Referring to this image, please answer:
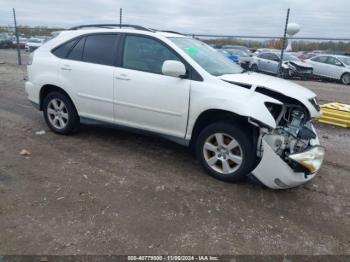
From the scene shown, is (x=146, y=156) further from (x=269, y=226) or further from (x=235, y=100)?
(x=269, y=226)

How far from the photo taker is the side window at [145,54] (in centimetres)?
449

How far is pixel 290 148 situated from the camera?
12.6 ft

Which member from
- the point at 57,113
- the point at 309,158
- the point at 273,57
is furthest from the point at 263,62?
the point at 309,158

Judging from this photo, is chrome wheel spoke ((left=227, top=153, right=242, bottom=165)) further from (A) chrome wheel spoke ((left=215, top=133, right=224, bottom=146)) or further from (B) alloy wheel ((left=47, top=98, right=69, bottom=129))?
(B) alloy wheel ((left=47, top=98, right=69, bottom=129))

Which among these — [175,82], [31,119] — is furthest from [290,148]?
[31,119]

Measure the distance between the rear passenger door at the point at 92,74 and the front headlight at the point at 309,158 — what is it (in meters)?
2.65

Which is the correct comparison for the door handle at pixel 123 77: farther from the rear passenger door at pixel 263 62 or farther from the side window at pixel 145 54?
the rear passenger door at pixel 263 62

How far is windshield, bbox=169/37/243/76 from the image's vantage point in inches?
173

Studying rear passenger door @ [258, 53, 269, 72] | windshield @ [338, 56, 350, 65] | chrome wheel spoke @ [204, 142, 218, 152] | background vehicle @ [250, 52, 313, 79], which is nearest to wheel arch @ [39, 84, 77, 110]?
chrome wheel spoke @ [204, 142, 218, 152]

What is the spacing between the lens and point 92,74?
16.3 ft

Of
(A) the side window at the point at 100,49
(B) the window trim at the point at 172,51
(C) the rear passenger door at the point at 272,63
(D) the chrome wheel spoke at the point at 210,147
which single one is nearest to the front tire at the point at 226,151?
(D) the chrome wheel spoke at the point at 210,147

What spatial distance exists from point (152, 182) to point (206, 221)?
101 centimetres

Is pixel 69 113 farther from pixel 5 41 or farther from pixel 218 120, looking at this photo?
pixel 5 41

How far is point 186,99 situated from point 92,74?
1629mm
